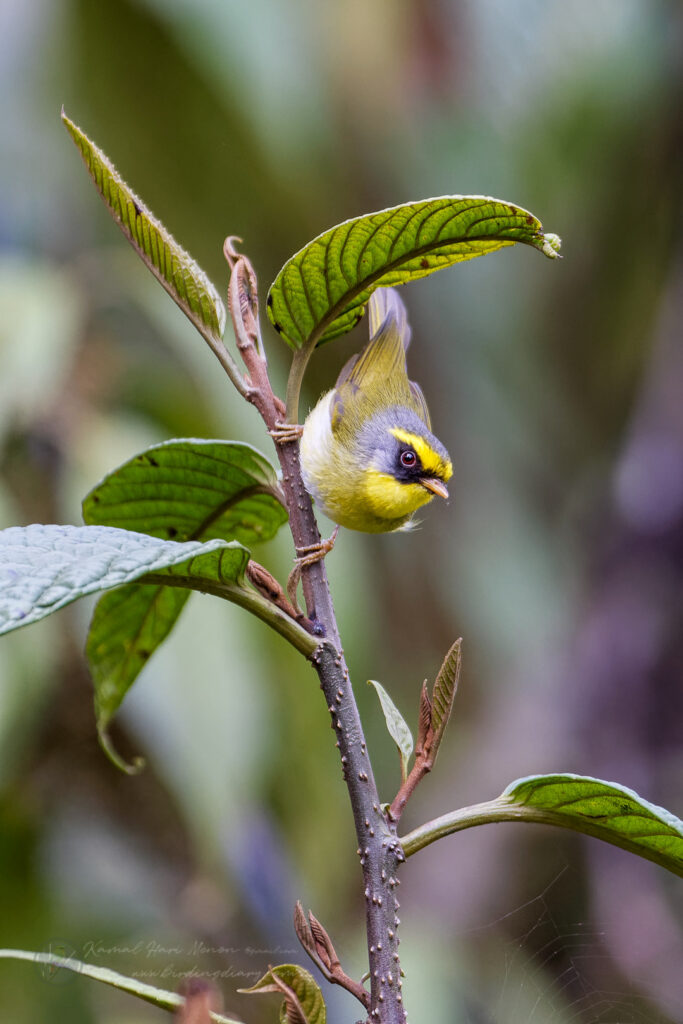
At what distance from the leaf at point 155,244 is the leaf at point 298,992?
31 centimetres

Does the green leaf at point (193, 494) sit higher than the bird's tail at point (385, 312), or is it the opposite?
the bird's tail at point (385, 312)

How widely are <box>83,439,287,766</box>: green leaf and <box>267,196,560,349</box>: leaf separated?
0.08 metres

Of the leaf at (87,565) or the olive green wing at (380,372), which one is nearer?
the leaf at (87,565)

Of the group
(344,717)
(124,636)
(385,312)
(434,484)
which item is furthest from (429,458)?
(344,717)

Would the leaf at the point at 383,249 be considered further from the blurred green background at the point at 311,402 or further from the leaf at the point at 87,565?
the blurred green background at the point at 311,402

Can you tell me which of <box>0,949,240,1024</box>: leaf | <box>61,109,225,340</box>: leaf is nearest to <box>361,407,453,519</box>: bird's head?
<box>61,109,225,340</box>: leaf

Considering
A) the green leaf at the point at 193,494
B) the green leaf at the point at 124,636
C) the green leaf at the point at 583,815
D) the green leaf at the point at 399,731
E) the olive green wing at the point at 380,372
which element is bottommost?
the green leaf at the point at 583,815

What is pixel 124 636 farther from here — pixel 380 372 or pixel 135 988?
pixel 380 372

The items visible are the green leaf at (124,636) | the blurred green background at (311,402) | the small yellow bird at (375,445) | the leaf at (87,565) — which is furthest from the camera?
the blurred green background at (311,402)

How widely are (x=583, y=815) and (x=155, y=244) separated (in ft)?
1.16

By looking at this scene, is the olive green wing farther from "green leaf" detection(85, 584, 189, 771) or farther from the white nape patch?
"green leaf" detection(85, 584, 189, 771)

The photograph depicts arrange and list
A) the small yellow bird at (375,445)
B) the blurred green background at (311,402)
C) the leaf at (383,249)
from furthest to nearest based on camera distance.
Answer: the blurred green background at (311,402), the small yellow bird at (375,445), the leaf at (383,249)

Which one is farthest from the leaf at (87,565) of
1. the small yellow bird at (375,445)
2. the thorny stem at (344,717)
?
the small yellow bird at (375,445)

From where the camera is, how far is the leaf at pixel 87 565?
0.37 metres
